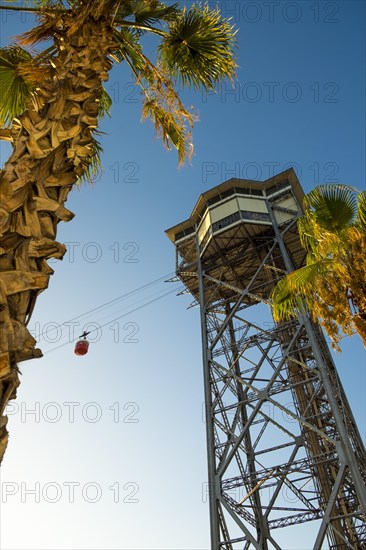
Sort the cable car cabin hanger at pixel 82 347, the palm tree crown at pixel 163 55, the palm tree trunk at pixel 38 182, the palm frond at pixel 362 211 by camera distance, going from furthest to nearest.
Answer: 1. the cable car cabin hanger at pixel 82 347
2. the palm frond at pixel 362 211
3. the palm tree crown at pixel 163 55
4. the palm tree trunk at pixel 38 182

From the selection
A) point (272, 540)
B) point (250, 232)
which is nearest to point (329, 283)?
point (272, 540)

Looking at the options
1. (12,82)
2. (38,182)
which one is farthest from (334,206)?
(38,182)

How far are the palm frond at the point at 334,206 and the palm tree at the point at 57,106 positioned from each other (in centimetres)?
260

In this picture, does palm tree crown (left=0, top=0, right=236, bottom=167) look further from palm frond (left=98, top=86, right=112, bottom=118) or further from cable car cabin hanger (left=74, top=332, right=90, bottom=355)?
cable car cabin hanger (left=74, top=332, right=90, bottom=355)

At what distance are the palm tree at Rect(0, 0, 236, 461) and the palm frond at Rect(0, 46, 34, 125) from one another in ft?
0.03

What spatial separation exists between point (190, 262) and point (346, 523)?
12507 millimetres

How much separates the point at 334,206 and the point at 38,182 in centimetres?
552

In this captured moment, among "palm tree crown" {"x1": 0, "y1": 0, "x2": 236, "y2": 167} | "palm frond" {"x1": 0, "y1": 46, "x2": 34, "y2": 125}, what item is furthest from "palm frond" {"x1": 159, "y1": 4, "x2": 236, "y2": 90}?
"palm frond" {"x1": 0, "y1": 46, "x2": 34, "y2": 125}

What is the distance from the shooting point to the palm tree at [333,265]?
6.26 meters

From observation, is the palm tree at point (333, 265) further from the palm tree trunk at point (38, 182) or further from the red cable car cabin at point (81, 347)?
the red cable car cabin at point (81, 347)

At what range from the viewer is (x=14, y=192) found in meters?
2.48

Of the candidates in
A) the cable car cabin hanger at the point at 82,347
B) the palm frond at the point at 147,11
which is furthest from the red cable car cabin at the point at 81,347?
the palm frond at the point at 147,11

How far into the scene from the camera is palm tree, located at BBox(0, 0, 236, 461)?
2336mm

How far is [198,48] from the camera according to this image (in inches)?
211
